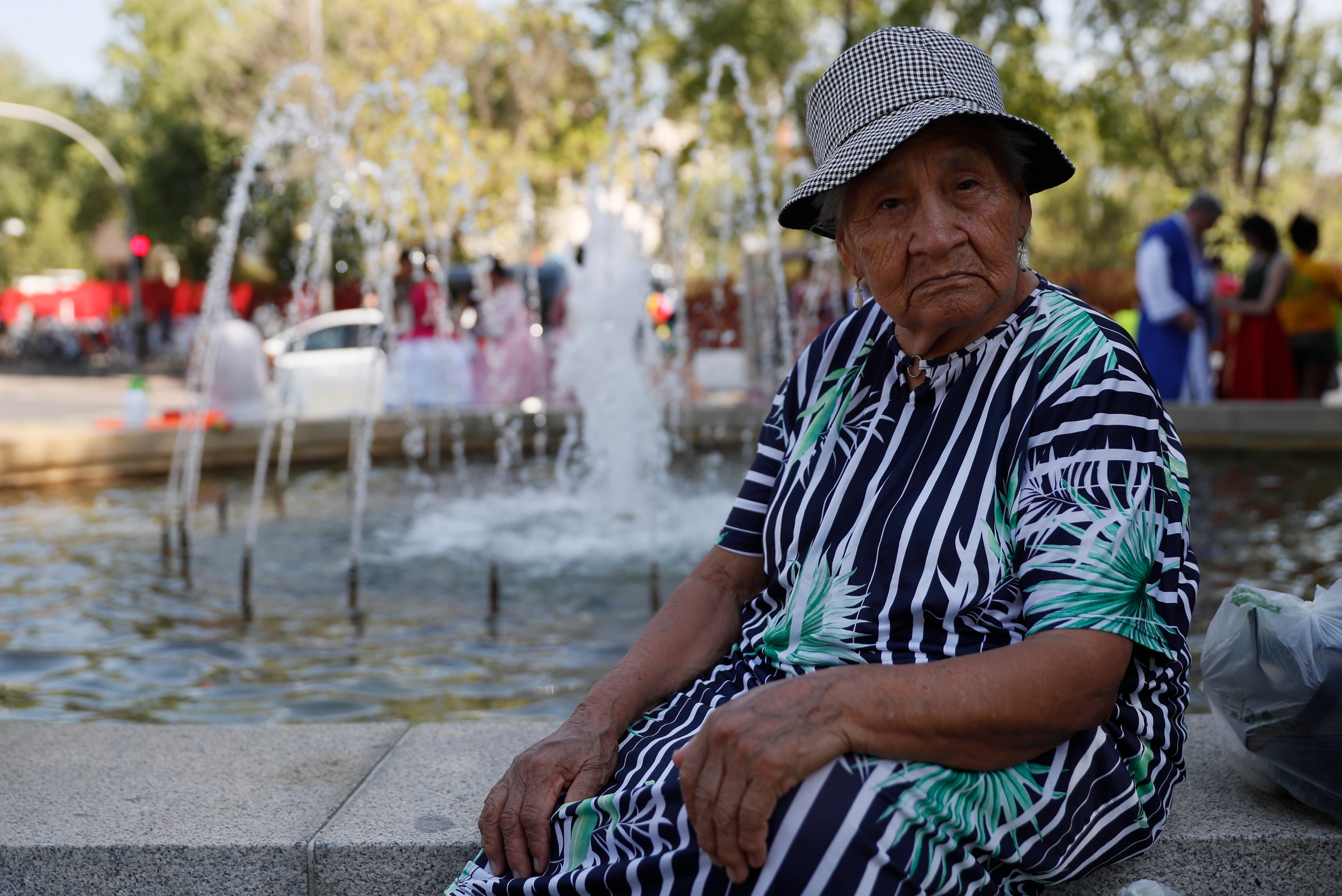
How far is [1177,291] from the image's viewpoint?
9078 millimetres

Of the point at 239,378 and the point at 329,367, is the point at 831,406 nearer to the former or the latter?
the point at 239,378

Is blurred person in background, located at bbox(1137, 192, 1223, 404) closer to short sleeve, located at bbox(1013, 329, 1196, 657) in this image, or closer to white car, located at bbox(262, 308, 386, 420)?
white car, located at bbox(262, 308, 386, 420)

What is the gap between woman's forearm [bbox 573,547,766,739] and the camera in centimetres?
193

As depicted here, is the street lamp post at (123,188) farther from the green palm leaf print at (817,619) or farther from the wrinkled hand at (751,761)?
the wrinkled hand at (751,761)

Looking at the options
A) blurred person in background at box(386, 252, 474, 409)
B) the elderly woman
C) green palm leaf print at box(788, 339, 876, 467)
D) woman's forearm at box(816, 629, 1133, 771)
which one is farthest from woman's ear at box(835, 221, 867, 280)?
blurred person in background at box(386, 252, 474, 409)

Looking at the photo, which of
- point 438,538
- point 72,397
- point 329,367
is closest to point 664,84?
point 329,367

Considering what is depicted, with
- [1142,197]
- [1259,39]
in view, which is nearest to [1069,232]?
[1142,197]

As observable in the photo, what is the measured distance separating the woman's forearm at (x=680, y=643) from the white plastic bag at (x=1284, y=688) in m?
0.79

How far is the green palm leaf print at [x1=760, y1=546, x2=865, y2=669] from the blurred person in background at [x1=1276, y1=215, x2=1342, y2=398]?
968 centimetres

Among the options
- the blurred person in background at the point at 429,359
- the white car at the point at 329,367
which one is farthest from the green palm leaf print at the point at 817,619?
the white car at the point at 329,367

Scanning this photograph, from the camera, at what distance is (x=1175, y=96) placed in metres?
23.6

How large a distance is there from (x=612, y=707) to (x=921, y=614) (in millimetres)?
529

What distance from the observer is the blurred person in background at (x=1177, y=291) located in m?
9.03

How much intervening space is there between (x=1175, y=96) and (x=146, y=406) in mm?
20276
